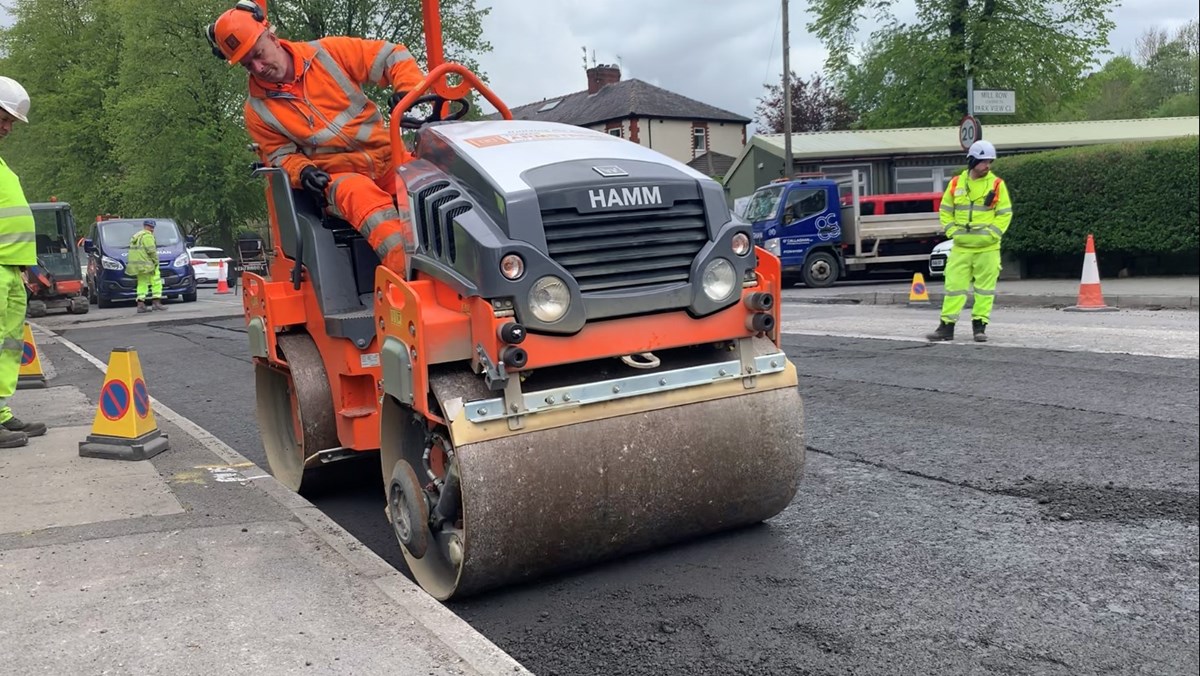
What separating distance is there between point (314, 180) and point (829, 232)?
16393mm

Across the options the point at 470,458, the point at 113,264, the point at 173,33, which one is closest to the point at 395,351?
the point at 470,458

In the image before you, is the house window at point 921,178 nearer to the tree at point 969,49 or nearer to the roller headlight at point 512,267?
the tree at point 969,49

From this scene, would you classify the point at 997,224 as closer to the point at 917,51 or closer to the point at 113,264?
the point at 113,264

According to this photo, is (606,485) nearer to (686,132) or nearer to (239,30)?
(239,30)

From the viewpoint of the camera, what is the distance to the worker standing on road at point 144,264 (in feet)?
65.0

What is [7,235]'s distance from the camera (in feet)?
19.3

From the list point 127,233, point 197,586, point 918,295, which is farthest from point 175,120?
point 197,586

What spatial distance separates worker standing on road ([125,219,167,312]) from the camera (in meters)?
19.8

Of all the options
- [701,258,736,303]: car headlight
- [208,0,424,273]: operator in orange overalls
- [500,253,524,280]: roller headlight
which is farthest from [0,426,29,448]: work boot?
[701,258,736,303]: car headlight

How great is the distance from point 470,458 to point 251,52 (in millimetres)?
2481

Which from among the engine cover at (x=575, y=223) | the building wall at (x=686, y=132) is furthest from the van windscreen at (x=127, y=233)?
the building wall at (x=686, y=132)

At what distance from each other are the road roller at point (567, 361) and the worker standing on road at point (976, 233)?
19.3 feet

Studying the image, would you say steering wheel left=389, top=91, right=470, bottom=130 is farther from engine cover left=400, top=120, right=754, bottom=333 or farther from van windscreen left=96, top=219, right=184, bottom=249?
van windscreen left=96, top=219, right=184, bottom=249

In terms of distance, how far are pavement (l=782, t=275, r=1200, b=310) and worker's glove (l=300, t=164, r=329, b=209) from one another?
11.0ft
